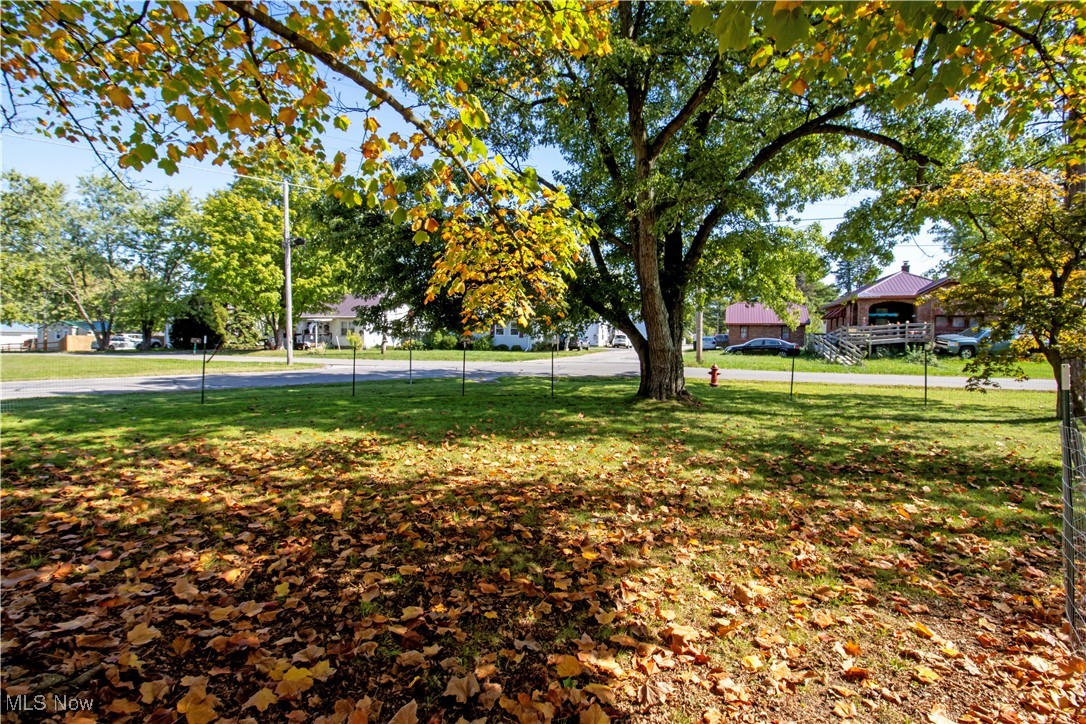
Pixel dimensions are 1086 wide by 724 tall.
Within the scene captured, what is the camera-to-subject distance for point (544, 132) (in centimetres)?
1228

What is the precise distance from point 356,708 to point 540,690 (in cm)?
86

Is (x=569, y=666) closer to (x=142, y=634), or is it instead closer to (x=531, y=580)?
(x=531, y=580)

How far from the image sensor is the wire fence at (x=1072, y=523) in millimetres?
2953

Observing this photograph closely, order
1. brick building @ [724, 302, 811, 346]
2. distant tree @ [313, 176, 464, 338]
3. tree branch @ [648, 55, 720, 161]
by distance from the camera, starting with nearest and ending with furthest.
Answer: tree branch @ [648, 55, 720, 161]
distant tree @ [313, 176, 464, 338]
brick building @ [724, 302, 811, 346]

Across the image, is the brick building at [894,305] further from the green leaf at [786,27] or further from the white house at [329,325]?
the white house at [329,325]

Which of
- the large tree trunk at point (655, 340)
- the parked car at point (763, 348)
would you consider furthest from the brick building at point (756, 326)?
the large tree trunk at point (655, 340)

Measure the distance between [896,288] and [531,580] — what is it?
4439 centimetres

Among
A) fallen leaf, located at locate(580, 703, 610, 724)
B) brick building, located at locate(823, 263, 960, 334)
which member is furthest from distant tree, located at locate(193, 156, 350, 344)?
brick building, located at locate(823, 263, 960, 334)

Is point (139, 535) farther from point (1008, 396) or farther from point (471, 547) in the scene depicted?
point (1008, 396)

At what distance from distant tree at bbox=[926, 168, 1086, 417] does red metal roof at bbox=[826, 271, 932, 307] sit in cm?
3079

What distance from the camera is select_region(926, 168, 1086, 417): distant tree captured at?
8.45 m

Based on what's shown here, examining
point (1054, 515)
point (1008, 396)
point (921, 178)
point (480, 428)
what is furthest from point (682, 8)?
point (1008, 396)

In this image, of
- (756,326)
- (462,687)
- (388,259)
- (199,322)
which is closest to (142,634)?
(462,687)

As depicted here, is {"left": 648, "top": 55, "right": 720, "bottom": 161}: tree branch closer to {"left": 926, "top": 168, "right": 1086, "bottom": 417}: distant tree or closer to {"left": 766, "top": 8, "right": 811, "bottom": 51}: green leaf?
{"left": 926, "top": 168, "right": 1086, "bottom": 417}: distant tree
